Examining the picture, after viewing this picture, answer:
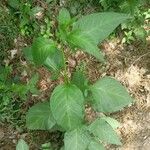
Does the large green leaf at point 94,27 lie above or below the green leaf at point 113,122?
above

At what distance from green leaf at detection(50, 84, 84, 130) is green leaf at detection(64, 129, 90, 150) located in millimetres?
440

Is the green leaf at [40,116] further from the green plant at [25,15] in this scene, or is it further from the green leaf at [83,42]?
the green plant at [25,15]

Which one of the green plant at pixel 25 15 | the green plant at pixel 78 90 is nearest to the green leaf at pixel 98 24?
the green plant at pixel 78 90

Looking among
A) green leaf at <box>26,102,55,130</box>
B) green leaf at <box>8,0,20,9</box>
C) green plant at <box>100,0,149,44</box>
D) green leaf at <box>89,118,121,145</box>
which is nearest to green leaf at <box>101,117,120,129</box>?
green leaf at <box>89,118,121,145</box>

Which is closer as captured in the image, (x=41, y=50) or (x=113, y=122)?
(x=41, y=50)

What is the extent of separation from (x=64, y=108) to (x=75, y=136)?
0.55m

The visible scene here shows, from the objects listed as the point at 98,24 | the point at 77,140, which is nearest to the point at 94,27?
the point at 98,24

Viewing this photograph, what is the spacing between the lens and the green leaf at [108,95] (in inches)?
115

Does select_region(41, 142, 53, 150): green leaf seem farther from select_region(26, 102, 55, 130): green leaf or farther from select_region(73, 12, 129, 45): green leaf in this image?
select_region(73, 12, 129, 45): green leaf

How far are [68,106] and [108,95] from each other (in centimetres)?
38

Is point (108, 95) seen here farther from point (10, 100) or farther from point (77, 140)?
point (10, 100)

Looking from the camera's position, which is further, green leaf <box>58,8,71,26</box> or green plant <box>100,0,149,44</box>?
green plant <box>100,0,149,44</box>

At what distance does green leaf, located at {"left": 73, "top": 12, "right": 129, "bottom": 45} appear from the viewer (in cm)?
256

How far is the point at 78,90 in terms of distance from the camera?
108 inches
